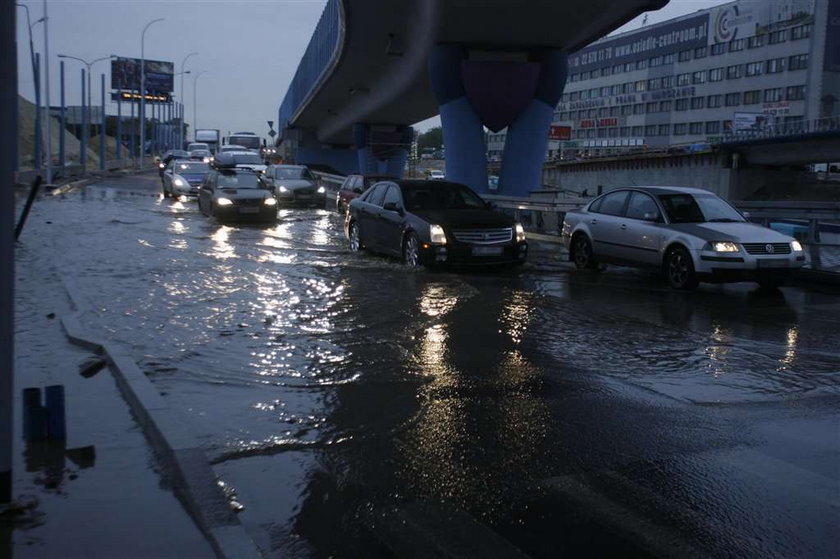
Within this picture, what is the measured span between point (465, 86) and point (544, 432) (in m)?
23.4

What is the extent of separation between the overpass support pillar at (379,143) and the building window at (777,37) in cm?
5195

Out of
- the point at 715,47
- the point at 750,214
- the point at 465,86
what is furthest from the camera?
the point at 715,47

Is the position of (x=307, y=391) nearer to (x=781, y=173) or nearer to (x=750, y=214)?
(x=750, y=214)

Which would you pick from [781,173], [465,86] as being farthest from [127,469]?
[781,173]

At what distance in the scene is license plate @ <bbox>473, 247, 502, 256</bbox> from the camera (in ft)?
48.0

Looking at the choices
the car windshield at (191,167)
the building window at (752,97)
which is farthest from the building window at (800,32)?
the car windshield at (191,167)

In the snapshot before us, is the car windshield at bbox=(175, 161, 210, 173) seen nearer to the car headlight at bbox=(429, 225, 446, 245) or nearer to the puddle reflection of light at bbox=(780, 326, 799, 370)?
the car headlight at bbox=(429, 225, 446, 245)

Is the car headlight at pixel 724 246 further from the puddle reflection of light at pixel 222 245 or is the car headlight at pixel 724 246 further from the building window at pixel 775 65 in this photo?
the building window at pixel 775 65

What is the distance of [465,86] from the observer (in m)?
28.2

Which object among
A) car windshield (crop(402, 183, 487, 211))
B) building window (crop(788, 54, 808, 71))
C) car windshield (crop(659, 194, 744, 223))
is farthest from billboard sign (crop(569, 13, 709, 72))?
car windshield (crop(659, 194, 744, 223))

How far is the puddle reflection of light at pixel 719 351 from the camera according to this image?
8.00 metres

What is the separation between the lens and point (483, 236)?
1475 centimetres

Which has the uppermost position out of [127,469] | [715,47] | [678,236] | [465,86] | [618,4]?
[715,47]

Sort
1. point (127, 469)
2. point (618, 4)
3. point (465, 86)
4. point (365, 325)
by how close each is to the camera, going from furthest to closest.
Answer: point (465, 86) → point (618, 4) → point (365, 325) → point (127, 469)
